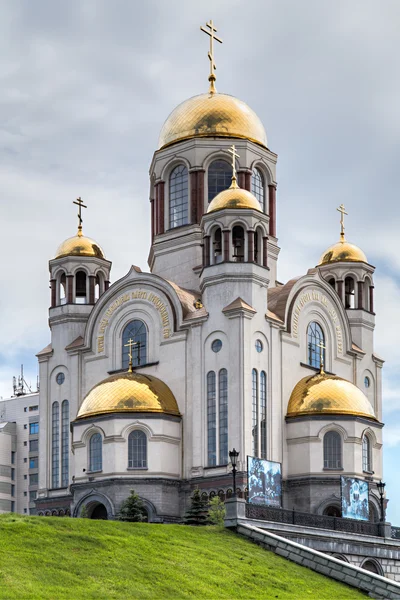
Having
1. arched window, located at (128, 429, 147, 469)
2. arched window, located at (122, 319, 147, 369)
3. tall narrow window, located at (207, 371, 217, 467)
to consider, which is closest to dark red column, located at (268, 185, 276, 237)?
arched window, located at (122, 319, 147, 369)

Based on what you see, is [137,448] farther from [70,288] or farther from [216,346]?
[70,288]

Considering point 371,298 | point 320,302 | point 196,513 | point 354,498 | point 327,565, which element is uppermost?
point 371,298

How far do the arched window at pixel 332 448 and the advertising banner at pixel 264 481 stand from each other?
2.69 metres

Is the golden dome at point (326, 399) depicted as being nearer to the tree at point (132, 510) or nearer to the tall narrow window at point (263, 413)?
the tall narrow window at point (263, 413)

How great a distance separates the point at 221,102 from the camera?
169 ft

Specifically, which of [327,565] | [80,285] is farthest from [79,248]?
[327,565]

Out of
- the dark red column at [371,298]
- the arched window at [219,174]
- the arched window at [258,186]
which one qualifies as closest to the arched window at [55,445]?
the arched window at [219,174]

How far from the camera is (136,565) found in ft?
88.4

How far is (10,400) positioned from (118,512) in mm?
44878

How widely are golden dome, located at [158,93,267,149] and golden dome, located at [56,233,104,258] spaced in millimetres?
5372

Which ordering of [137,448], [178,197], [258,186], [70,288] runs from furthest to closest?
1. [258,186]
2. [178,197]
3. [70,288]
4. [137,448]

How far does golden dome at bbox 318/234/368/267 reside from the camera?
5147 centimetres

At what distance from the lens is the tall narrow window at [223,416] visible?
138 ft

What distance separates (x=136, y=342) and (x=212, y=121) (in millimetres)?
10518
